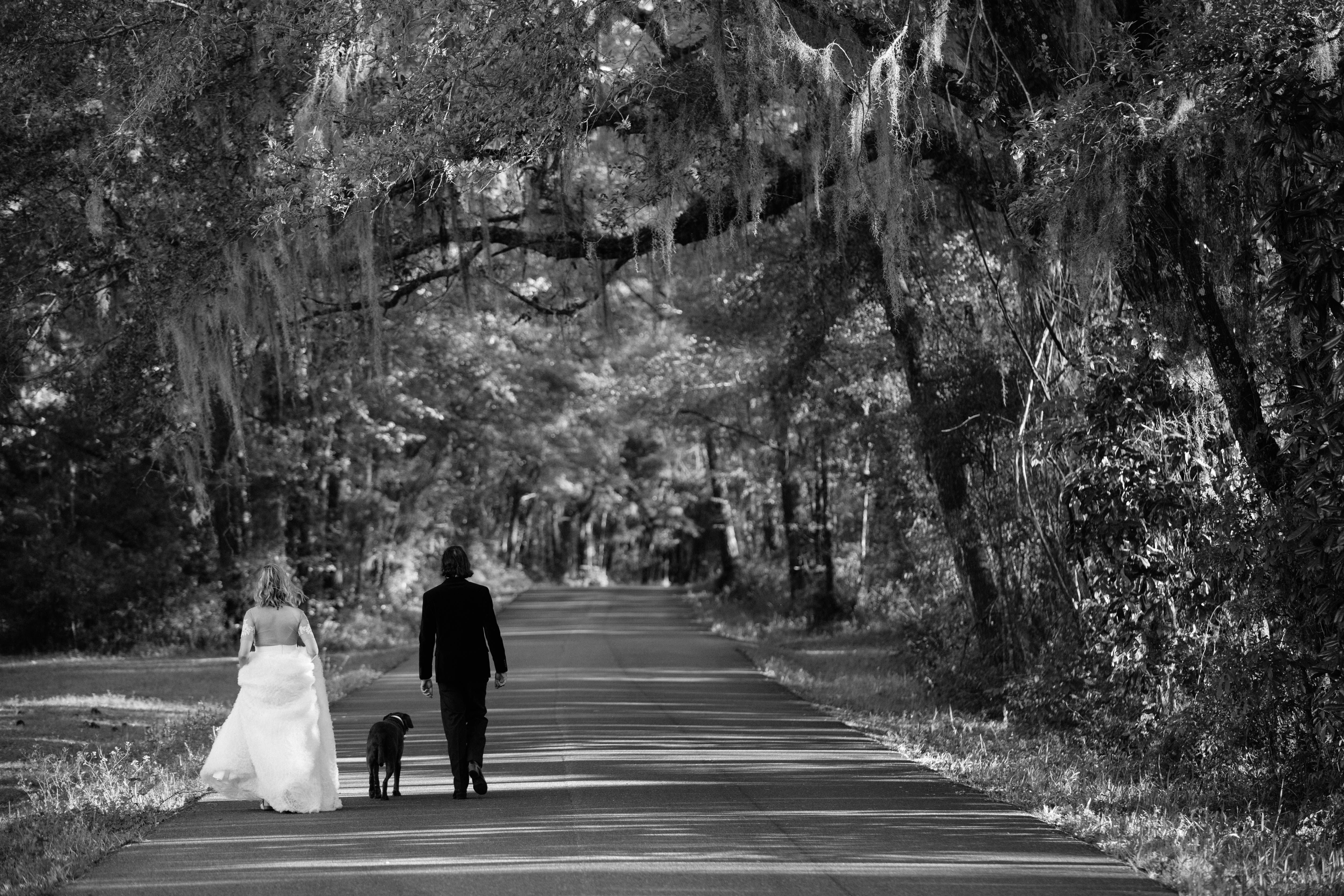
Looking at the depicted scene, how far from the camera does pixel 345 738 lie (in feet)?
45.0

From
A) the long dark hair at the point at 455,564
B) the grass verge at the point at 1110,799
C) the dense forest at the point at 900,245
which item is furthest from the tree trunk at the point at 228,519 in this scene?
the long dark hair at the point at 455,564

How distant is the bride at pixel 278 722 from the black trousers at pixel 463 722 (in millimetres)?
790

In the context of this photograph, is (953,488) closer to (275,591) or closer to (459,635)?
(459,635)

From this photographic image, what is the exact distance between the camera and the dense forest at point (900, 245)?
32.1ft

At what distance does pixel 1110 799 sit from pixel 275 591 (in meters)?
5.78

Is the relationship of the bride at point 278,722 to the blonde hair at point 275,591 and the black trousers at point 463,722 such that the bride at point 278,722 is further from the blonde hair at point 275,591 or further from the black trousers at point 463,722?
the black trousers at point 463,722

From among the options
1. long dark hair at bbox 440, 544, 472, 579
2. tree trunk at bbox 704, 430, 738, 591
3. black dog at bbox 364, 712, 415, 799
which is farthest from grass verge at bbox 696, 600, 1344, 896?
tree trunk at bbox 704, 430, 738, 591

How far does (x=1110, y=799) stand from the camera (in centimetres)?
959

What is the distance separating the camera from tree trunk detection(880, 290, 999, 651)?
16156mm

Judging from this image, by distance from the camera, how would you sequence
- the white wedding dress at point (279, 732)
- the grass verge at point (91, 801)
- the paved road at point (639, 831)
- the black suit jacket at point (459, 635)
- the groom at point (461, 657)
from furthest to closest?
1. the black suit jacket at point (459, 635)
2. the groom at point (461, 657)
3. the white wedding dress at point (279, 732)
4. the grass verge at point (91, 801)
5. the paved road at point (639, 831)

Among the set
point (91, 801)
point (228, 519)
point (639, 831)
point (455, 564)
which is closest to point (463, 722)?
point (455, 564)

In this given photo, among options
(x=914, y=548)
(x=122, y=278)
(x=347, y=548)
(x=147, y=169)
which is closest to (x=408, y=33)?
(x=147, y=169)

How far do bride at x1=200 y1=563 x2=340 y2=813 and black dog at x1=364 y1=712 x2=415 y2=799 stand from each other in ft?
0.84

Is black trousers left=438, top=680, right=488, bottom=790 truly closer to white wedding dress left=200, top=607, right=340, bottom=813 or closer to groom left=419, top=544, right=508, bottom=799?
groom left=419, top=544, right=508, bottom=799
